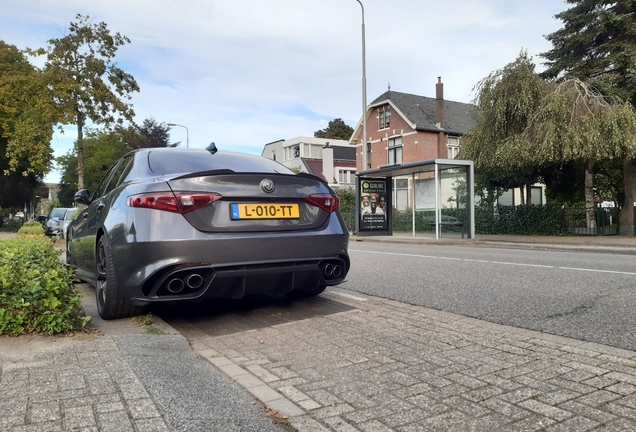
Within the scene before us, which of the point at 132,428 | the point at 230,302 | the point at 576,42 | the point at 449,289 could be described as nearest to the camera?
the point at 132,428

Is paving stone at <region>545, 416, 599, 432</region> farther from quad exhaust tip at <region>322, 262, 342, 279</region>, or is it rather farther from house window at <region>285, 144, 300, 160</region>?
house window at <region>285, 144, 300, 160</region>

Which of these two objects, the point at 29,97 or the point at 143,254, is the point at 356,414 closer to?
the point at 143,254

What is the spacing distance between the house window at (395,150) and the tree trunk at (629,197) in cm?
2352

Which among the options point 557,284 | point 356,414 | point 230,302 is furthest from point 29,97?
point 356,414

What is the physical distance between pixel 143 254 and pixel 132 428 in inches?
75.2

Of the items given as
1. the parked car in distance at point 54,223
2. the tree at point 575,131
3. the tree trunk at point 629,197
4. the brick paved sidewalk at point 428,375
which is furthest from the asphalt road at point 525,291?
the parked car in distance at point 54,223

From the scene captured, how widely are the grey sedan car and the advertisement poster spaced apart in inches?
702

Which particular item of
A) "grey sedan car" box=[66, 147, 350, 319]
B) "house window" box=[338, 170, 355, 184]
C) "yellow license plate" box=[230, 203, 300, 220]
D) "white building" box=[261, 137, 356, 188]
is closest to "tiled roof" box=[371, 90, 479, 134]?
"white building" box=[261, 137, 356, 188]

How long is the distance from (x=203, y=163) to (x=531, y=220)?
1977 cm

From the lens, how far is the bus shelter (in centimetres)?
1986

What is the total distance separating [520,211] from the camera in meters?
22.5

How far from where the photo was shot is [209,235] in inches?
162

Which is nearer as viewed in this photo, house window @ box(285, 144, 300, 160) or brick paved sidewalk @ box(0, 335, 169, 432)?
brick paved sidewalk @ box(0, 335, 169, 432)

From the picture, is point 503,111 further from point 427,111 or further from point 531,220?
point 427,111
